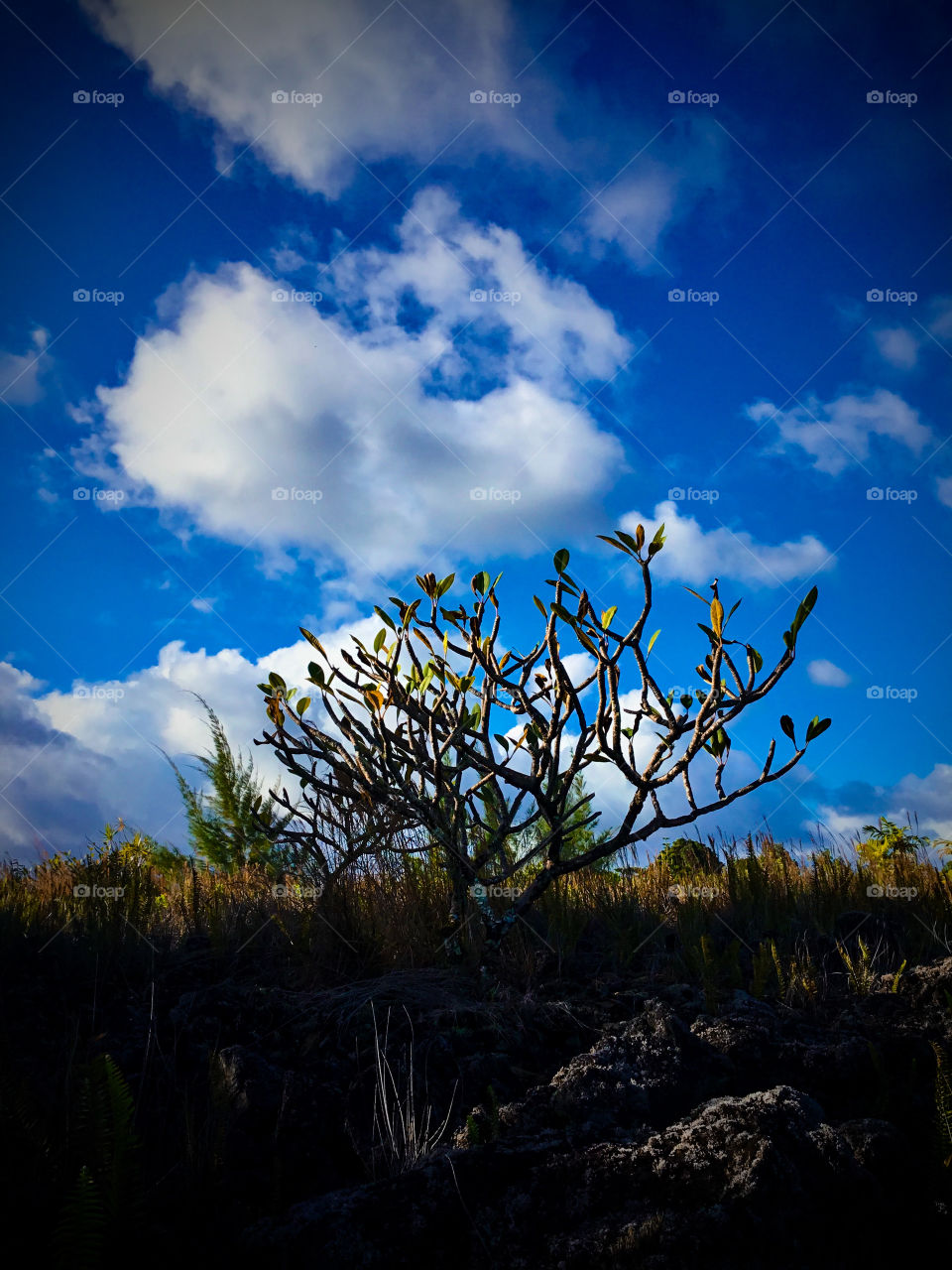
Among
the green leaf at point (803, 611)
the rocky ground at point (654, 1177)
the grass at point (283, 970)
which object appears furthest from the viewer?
the green leaf at point (803, 611)

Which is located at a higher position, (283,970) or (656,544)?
(656,544)

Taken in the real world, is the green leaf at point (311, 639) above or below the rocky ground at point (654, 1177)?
above

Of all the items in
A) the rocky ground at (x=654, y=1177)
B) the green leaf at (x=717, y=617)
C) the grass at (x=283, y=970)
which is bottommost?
the rocky ground at (x=654, y=1177)

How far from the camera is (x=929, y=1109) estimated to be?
2730 mm

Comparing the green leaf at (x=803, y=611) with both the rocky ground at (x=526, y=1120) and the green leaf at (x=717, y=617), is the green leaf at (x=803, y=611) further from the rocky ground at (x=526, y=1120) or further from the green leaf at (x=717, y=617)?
the rocky ground at (x=526, y=1120)

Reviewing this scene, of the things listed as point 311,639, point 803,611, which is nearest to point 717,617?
point 803,611

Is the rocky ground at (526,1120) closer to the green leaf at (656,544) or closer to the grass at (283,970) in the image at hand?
the grass at (283,970)

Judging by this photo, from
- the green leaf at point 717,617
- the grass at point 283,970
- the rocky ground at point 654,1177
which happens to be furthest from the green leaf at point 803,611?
the rocky ground at point 654,1177

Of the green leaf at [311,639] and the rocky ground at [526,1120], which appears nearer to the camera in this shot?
the rocky ground at [526,1120]

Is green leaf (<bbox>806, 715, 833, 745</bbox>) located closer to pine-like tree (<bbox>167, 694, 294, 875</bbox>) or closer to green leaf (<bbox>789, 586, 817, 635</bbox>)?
green leaf (<bbox>789, 586, 817, 635</bbox>)

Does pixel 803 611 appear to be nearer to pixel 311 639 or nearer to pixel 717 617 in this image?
pixel 717 617

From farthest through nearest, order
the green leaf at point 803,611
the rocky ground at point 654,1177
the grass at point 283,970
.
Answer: the green leaf at point 803,611 < the grass at point 283,970 < the rocky ground at point 654,1177

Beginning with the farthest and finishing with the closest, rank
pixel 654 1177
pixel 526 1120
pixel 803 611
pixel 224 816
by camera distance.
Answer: pixel 224 816
pixel 803 611
pixel 526 1120
pixel 654 1177

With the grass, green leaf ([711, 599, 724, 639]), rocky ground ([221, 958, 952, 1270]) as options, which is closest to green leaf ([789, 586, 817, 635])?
green leaf ([711, 599, 724, 639])
